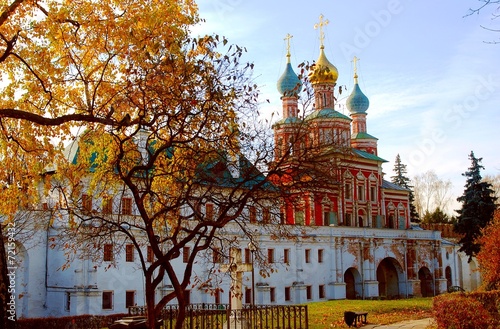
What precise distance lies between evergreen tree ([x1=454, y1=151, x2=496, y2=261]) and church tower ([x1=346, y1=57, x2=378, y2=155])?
12610 mm

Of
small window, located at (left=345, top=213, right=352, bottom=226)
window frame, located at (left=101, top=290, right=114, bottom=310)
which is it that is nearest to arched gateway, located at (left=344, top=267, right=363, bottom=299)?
small window, located at (left=345, top=213, right=352, bottom=226)

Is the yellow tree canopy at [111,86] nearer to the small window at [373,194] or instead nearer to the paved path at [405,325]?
the paved path at [405,325]

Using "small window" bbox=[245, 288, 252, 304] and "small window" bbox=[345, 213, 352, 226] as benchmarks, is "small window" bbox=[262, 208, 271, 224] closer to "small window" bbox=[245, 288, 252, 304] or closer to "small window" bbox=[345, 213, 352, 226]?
"small window" bbox=[245, 288, 252, 304]

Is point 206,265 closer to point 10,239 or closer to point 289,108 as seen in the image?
point 10,239

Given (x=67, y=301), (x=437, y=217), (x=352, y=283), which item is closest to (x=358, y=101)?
(x=437, y=217)

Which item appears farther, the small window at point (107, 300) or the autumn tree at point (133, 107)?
the small window at point (107, 300)

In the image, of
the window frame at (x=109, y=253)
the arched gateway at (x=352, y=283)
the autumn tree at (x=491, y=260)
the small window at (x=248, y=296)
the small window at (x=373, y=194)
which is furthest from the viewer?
the small window at (x=373, y=194)

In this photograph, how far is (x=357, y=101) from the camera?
61719 millimetres

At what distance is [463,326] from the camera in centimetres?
1634

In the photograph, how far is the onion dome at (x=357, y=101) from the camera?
61.5 m

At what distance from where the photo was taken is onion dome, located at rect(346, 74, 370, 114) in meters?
61.5

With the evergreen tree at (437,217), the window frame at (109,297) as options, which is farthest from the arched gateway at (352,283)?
the evergreen tree at (437,217)

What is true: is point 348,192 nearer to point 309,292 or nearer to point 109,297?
point 309,292

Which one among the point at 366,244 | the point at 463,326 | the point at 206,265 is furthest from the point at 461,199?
the point at 463,326
